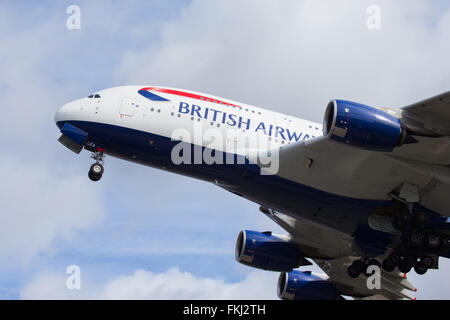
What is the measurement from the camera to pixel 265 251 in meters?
31.0

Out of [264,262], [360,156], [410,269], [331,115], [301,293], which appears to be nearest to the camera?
[331,115]

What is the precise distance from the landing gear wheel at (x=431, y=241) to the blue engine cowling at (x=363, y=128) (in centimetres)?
564

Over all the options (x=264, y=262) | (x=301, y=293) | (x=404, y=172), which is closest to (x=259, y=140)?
(x=404, y=172)

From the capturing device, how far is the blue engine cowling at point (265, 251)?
30922 mm

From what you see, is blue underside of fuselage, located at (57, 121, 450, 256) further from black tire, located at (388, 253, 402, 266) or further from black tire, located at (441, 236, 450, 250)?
black tire, located at (441, 236, 450, 250)

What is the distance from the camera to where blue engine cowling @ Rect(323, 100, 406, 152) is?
69.8 ft

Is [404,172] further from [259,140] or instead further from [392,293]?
[392,293]

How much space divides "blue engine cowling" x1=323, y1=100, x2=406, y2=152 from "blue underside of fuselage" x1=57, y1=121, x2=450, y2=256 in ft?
12.9

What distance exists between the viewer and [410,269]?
27.1 m

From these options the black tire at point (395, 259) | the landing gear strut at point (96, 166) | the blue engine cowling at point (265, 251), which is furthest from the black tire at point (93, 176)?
the black tire at point (395, 259)

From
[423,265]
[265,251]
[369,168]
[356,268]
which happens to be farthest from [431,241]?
[265,251]

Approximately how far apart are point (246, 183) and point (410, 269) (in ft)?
26.2

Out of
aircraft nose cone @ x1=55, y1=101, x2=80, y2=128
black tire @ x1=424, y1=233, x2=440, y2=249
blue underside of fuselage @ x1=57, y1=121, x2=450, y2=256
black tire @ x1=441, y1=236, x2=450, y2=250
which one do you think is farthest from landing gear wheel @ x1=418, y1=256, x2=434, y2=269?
aircraft nose cone @ x1=55, y1=101, x2=80, y2=128

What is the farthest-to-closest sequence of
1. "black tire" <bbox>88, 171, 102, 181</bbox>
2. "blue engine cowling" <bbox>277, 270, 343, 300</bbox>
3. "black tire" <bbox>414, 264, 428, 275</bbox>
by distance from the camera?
1. "blue engine cowling" <bbox>277, 270, 343, 300</bbox>
2. "black tire" <bbox>414, 264, 428, 275</bbox>
3. "black tire" <bbox>88, 171, 102, 181</bbox>
